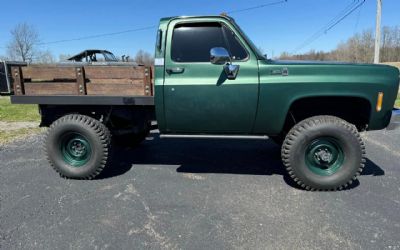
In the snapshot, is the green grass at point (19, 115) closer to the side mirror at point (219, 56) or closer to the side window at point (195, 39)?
the side window at point (195, 39)

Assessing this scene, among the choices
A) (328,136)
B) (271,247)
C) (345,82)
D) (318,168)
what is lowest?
(271,247)

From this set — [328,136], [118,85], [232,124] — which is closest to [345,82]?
[328,136]

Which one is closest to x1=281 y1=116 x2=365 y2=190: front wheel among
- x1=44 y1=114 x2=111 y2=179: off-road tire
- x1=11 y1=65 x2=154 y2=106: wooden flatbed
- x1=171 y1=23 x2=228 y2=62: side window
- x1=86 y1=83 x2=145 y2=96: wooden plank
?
x1=171 y1=23 x2=228 y2=62: side window

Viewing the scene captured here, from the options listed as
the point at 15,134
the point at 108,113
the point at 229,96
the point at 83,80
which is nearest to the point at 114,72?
the point at 83,80

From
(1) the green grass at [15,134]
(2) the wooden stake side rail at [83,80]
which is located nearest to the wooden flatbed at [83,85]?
(2) the wooden stake side rail at [83,80]

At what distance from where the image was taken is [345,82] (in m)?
3.39

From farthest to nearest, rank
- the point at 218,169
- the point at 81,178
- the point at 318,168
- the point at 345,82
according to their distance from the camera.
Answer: the point at 218,169, the point at 81,178, the point at 318,168, the point at 345,82

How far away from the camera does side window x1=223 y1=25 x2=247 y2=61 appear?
3584mm

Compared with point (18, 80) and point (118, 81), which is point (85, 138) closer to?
point (118, 81)

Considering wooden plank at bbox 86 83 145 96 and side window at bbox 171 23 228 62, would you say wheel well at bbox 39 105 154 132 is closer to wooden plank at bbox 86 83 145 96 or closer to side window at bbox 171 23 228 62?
wooden plank at bbox 86 83 145 96

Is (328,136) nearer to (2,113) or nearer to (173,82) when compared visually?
(173,82)

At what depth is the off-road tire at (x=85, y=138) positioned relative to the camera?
→ 3.92m

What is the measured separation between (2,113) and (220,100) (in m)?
9.44

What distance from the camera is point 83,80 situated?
3818mm
